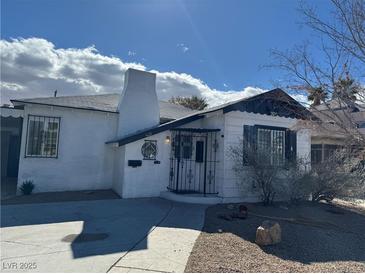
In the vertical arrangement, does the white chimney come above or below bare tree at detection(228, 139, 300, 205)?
above

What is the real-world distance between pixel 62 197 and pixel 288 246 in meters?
8.08

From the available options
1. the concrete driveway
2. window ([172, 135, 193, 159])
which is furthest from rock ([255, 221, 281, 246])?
window ([172, 135, 193, 159])

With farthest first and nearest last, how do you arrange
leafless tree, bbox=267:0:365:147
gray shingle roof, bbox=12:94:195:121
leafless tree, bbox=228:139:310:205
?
gray shingle roof, bbox=12:94:195:121
leafless tree, bbox=228:139:310:205
leafless tree, bbox=267:0:365:147

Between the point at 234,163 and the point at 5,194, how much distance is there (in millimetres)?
9329

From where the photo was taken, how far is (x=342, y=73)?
5805 mm

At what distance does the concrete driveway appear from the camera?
386cm

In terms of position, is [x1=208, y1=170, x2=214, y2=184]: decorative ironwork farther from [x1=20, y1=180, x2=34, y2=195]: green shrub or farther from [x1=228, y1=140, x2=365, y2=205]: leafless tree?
[x1=20, y1=180, x2=34, y2=195]: green shrub

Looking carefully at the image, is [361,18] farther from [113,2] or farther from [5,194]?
[5,194]

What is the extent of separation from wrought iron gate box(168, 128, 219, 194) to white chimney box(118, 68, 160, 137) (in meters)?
2.17

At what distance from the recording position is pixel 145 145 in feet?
32.8

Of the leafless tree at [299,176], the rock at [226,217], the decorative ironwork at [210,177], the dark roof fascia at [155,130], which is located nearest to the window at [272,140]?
the leafless tree at [299,176]

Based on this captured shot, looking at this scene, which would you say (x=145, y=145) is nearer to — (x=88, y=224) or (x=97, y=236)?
(x=88, y=224)

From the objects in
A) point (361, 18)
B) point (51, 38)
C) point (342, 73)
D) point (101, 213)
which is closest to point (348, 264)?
point (342, 73)

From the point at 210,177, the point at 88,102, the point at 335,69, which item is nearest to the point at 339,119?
the point at 335,69
